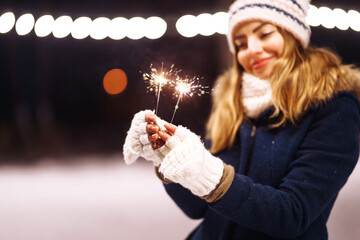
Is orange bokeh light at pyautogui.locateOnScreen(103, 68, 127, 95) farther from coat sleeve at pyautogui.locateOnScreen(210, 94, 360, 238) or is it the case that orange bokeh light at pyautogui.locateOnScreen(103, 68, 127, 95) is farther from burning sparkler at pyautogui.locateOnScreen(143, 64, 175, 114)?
coat sleeve at pyautogui.locateOnScreen(210, 94, 360, 238)

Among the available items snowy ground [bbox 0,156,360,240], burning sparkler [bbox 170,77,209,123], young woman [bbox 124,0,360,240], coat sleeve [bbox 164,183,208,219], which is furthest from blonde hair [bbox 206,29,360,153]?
snowy ground [bbox 0,156,360,240]

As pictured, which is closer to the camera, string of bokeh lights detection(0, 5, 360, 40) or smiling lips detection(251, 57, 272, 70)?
string of bokeh lights detection(0, 5, 360, 40)

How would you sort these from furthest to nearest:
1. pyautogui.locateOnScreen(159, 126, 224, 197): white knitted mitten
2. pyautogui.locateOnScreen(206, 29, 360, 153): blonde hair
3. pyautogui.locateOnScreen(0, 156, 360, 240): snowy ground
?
pyautogui.locateOnScreen(0, 156, 360, 240): snowy ground → pyautogui.locateOnScreen(206, 29, 360, 153): blonde hair → pyautogui.locateOnScreen(159, 126, 224, 197): white knitted mitten

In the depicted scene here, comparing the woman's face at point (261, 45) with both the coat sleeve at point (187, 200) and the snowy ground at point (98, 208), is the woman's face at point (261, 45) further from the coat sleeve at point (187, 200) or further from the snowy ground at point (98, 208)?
the snowy ground at point (98, 208)

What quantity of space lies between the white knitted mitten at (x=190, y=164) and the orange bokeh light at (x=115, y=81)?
12 centimetres

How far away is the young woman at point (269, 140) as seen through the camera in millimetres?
474

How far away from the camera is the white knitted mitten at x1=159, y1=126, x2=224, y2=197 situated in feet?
1.41

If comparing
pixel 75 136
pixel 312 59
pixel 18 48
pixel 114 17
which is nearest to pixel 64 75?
pixel 18 48

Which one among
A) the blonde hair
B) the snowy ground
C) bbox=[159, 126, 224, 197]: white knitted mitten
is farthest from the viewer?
the snowy ground

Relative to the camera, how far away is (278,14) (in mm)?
686

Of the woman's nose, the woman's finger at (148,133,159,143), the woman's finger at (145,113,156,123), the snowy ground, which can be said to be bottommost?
the snowy ground

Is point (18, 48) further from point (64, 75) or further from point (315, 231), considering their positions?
point (315, 231)

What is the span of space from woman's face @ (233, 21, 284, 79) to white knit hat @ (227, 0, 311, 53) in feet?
0.05

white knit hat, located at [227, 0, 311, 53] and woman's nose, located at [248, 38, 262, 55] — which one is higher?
white knit hat, located at [227, 0, 311, 53]
